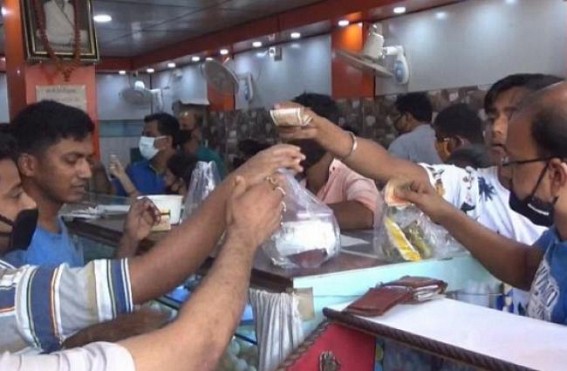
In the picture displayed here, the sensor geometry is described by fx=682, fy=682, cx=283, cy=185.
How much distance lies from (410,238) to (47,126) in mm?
1219

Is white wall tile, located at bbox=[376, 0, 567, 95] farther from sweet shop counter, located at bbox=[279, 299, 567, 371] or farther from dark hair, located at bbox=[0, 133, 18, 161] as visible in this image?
dark hair, located at bbox=[0, 133, 18, 161]

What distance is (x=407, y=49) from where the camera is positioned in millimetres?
6891

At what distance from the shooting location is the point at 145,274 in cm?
148

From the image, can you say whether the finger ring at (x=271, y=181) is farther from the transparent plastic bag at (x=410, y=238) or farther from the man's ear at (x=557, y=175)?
the man's ear at (x=557, y=175)

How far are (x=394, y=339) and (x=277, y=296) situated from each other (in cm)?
28

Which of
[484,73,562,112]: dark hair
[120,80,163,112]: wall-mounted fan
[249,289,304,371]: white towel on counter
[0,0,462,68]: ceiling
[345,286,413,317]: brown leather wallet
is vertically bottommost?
[249,289,304,371]: white towel on counter

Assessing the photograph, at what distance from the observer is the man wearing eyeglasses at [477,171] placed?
1.91 metres

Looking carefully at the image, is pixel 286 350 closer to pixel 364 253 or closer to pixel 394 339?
pixel 394 339

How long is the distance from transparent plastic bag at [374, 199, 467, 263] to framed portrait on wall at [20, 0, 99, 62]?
3268 millimetres

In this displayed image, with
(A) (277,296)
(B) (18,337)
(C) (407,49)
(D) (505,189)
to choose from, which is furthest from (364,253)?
(C) (407,49)

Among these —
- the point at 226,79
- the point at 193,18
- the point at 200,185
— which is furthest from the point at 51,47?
the point at 226,79

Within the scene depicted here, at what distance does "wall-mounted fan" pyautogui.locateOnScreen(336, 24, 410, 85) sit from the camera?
680cm

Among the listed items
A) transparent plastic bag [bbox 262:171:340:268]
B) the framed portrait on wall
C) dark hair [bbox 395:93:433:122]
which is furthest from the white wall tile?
transparent plastic bag [bbox 262:171:340:268]

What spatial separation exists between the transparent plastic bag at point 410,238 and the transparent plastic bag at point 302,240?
120mm
